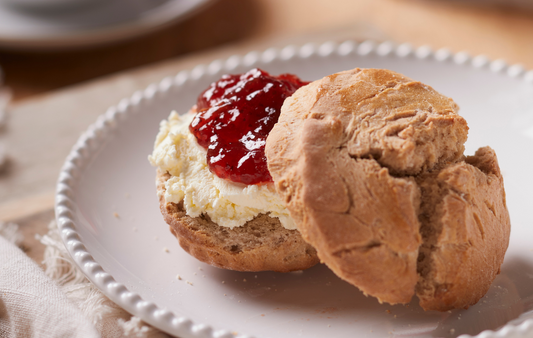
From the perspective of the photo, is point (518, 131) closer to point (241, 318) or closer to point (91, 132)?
Answer: point (241, 318)

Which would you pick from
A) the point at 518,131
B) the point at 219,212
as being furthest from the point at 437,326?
the point at 518,131

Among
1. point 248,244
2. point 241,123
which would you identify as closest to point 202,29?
point 241,123

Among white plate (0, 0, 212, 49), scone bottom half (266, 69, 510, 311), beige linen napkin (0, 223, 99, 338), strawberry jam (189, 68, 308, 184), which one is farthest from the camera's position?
white plate (0, 0, 212, 49)

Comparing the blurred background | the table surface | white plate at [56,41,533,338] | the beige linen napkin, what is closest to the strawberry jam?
white plate at [56,41,533,338]

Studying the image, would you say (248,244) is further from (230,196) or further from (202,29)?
(202,29)

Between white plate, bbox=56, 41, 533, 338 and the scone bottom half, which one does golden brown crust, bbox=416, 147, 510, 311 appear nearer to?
the scone bottom half

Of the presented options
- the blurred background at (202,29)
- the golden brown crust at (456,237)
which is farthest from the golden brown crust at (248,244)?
the blurred background at (202,29)
